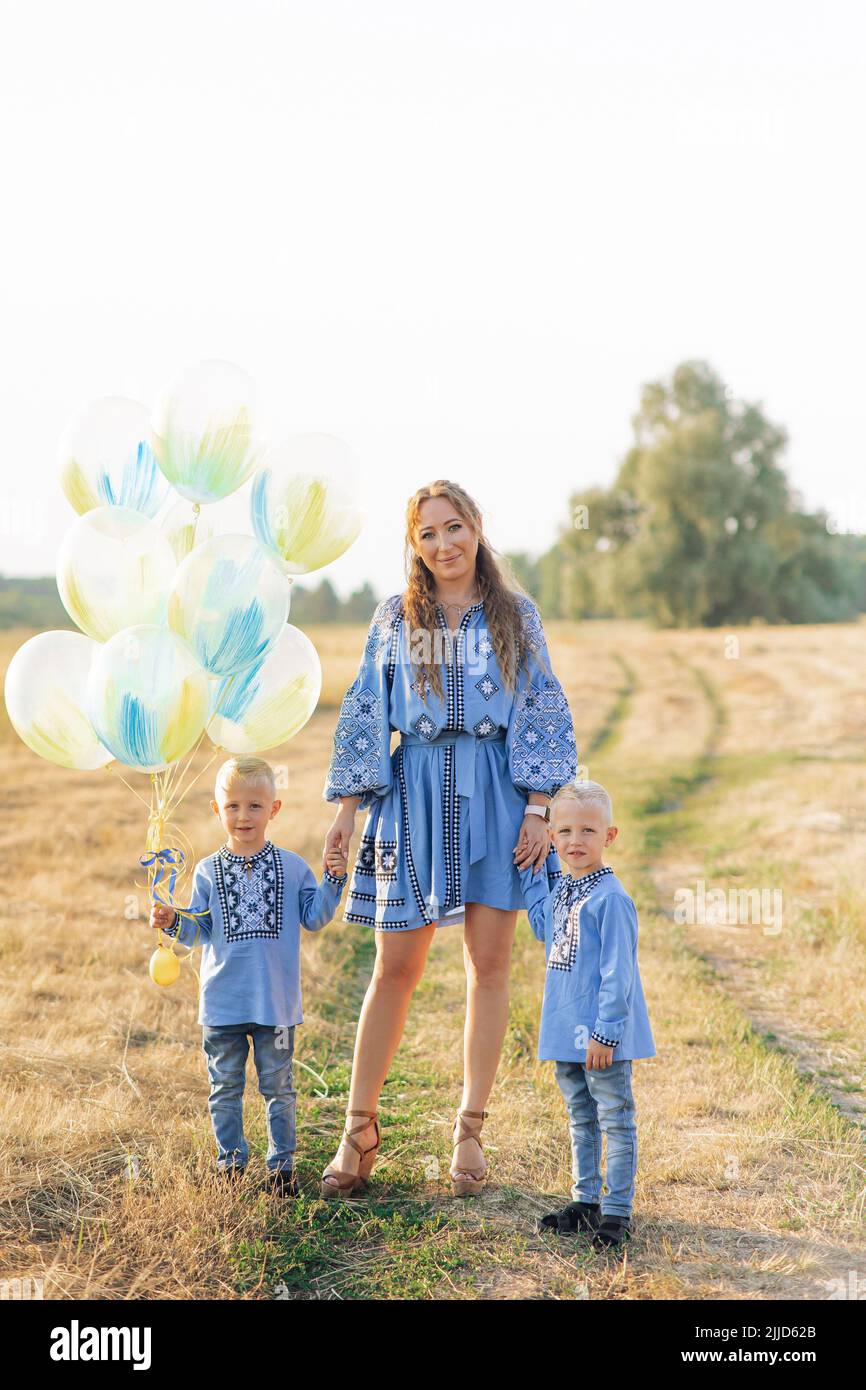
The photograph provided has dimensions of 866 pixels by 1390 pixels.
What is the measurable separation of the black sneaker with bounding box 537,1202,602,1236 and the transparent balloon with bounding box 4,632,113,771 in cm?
192

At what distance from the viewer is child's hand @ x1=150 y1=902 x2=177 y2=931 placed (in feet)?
11.9

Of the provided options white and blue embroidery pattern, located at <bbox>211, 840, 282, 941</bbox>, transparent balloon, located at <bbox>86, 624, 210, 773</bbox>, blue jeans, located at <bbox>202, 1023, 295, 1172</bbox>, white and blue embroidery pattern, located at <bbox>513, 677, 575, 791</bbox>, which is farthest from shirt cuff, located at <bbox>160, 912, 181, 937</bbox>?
white and blue embroidery pattern, located at <bbox>513, 677, 575, 791</bbox>

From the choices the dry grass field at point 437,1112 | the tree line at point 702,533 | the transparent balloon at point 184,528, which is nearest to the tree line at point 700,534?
the tree line at point 702,533

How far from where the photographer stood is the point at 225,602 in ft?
12.4

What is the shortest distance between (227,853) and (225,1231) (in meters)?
1.05

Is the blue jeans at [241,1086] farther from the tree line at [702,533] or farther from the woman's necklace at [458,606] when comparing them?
the tree line at [702,533]

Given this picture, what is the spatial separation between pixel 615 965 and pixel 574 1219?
74 cm

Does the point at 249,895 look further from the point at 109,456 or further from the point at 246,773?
the point at 109,456

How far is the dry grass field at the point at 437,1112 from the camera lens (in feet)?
10.6

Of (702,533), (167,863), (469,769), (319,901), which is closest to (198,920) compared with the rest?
(167,863)

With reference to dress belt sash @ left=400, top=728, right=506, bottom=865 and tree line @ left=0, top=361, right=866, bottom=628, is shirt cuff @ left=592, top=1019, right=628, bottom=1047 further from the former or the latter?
tree line @ left=0, top=361, right=866, bottom=628

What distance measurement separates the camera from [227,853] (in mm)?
3773
